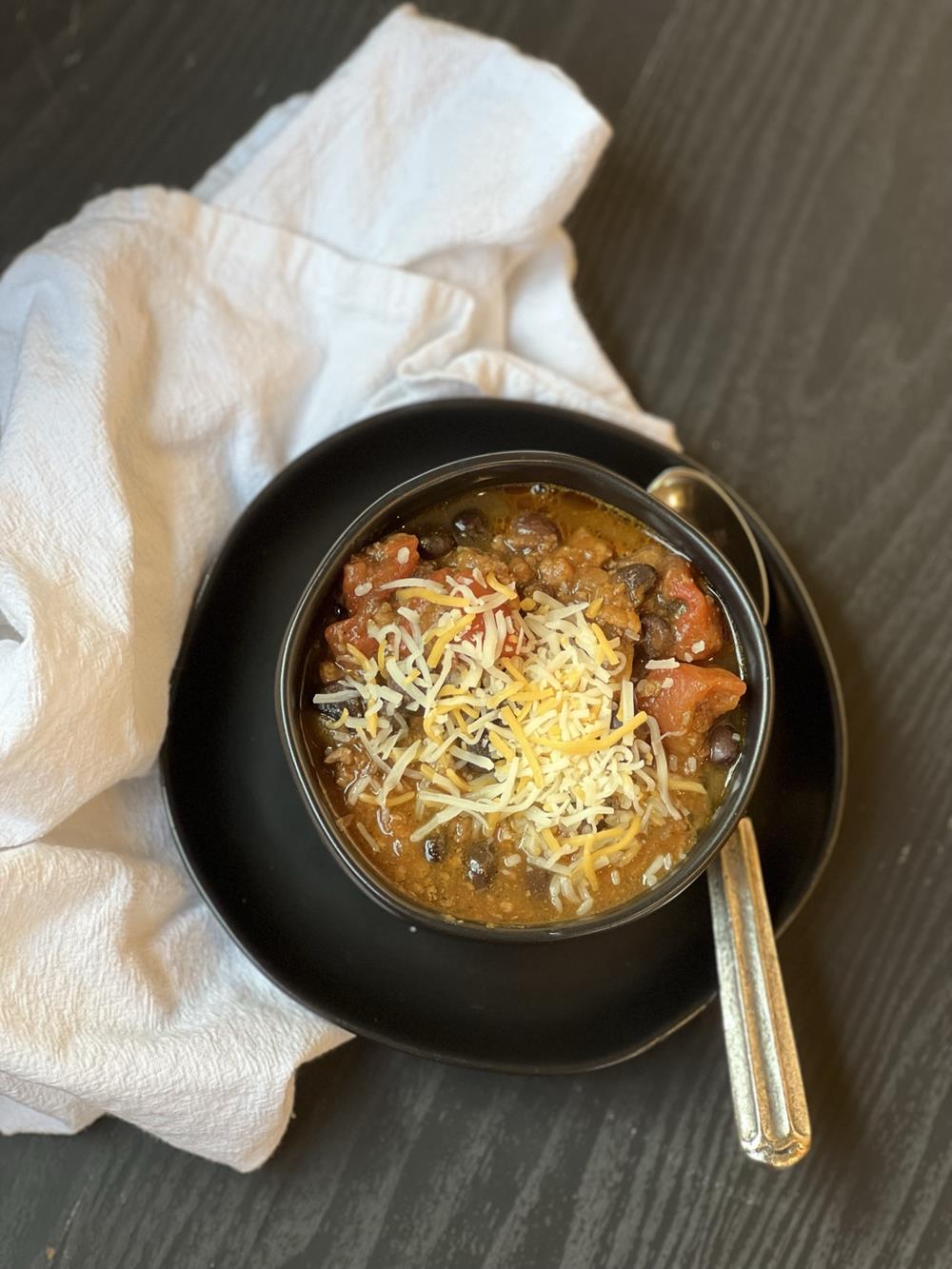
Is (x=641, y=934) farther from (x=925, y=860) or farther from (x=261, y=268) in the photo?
(x=261, y=268)

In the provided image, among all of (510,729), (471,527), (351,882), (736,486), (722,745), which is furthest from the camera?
(736,486)

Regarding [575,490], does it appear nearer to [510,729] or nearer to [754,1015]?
[510,729]

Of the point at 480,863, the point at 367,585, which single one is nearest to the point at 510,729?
the point at 480,863

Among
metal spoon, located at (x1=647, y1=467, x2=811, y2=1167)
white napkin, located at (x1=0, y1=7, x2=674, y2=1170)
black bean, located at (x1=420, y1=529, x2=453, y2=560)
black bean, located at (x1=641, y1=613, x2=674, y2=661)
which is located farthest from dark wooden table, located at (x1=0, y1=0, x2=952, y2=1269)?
black bean, located at (x1=420, y1=529, x2=453, y2=560)

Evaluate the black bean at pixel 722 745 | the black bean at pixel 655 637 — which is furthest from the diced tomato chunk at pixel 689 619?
the black bean at pixel 722 745

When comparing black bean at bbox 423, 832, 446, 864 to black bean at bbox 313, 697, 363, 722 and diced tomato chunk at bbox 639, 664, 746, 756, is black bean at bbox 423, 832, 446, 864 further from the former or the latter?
diced tomato chunk at bbox 639, 664, 746, 756

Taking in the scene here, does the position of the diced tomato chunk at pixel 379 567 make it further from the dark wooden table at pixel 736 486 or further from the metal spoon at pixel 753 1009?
the dark wooden table at pixel 736 486
